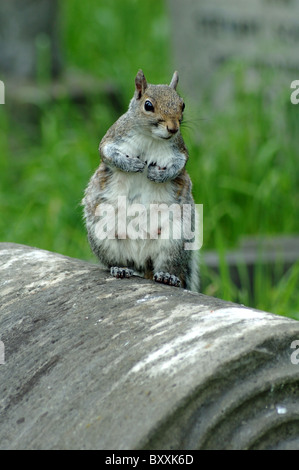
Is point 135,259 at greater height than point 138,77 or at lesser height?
lesser

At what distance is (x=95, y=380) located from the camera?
7.12ft

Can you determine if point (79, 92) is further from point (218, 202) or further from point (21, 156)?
point (218, 202)

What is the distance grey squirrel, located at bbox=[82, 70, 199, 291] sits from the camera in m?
2.74

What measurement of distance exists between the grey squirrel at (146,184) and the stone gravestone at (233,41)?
118 inches

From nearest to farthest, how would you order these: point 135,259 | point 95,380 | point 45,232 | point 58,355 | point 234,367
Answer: point 234,367 → point 95,380 → point 58,355 → point 135,259 → point 45,232

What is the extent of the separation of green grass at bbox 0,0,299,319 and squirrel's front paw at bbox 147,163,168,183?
3.89 ft

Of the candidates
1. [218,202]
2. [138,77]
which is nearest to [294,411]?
[138,77]

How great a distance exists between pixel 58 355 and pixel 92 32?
7.08 metres

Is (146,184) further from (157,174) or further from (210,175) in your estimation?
(210,175)

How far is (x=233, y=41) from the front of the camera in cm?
665

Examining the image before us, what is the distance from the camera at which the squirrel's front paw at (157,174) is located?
2.74 metres

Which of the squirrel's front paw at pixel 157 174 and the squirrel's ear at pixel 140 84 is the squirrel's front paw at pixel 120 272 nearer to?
the squirrel's front paw at pixel 157 174

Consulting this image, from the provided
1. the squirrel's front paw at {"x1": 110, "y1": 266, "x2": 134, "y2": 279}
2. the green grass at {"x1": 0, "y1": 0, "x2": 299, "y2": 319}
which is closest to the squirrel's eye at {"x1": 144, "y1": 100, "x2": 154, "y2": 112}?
the squirrel's front paw at {"x1": 110, "y1": 266, "x2": 134, "y2": 279}

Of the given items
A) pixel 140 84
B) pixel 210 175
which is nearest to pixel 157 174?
pixel 140 84
